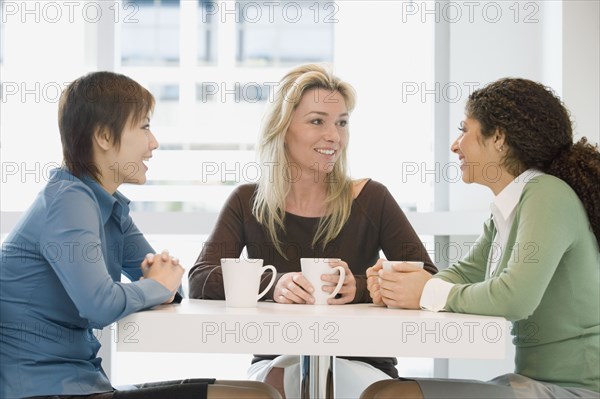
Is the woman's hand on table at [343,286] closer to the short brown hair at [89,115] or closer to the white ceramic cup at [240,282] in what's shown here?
the white ceramic cup at [240,282]

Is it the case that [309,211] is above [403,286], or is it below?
above

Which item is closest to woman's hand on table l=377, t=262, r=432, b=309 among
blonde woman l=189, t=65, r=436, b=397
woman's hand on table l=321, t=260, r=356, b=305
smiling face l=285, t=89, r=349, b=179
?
woman's hand on table l=321, t=260, r=356, b=305

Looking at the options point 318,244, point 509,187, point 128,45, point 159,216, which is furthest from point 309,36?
point 509,187

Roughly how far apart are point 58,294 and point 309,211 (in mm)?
850

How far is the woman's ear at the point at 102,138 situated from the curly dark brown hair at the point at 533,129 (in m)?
0.77

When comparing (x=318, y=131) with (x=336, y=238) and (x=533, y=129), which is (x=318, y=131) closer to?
(x=336, y=238)

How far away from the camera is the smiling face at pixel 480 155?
1.69 metres

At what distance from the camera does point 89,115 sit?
162 cm

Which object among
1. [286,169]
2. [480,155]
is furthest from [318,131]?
[480,155]

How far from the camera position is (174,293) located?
1557 millimetres

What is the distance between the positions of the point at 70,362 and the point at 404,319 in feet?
2.02

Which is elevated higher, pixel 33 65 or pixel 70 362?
pixel 33 65

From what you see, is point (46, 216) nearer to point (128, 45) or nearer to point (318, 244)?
point (318, 244)

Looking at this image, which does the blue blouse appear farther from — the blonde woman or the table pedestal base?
the blonde woman
